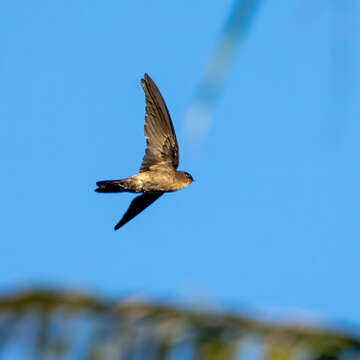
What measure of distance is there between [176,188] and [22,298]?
336 inches

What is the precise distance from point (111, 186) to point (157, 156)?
116 cm

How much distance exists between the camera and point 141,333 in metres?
2.58

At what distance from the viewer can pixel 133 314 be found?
8.59 feet

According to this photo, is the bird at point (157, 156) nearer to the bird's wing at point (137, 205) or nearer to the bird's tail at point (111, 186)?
the bird's wing at point (137, 205)

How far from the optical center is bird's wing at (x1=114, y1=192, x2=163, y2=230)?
11555 mm

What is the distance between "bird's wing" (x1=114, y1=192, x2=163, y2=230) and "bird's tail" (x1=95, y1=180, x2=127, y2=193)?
89 cm

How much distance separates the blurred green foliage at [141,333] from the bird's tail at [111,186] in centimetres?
757

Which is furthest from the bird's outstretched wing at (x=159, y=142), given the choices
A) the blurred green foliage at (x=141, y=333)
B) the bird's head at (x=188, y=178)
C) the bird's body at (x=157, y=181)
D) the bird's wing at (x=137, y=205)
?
the blurred green foliage at (x=141, y=333)

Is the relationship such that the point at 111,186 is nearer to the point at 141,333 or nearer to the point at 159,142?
the point at 159,142

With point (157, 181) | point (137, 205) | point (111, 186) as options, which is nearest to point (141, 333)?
point (111, 186)

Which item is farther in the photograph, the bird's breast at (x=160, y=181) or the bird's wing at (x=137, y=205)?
the bird's wing at (x=137, y=205)

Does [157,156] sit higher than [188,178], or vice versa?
[157,156]

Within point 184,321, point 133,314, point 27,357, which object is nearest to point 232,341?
point 184,321

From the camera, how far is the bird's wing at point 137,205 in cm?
1155
